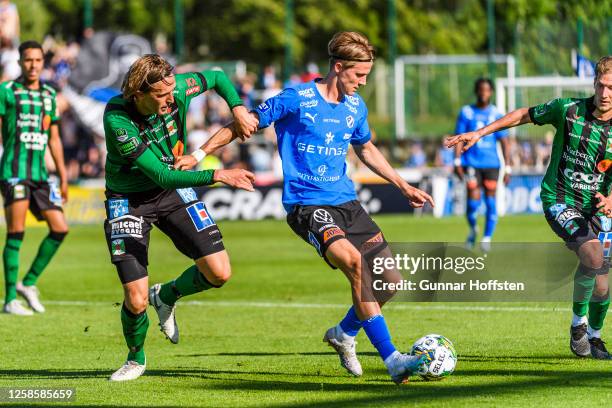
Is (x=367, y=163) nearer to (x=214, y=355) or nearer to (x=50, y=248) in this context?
(x=214, y=355)

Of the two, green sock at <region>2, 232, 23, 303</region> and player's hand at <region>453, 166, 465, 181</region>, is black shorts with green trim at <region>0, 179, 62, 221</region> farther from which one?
player's hand at <region>453, 166, 465, 181</region>

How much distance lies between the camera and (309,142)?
26.5 ft

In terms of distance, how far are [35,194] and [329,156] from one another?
5.11 meters

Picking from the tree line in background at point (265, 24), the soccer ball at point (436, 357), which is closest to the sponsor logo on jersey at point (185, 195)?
the soccer ball at point (436, 357)

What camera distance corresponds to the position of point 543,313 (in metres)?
11.4

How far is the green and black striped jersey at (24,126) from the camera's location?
12070mm

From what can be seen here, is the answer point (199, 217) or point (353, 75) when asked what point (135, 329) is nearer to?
point (199, 217)

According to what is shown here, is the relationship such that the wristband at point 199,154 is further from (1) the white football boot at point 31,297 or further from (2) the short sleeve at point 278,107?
(1) the white football boot at point 31,297

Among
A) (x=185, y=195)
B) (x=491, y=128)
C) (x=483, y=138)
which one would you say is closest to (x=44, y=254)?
(x=185, y=195)

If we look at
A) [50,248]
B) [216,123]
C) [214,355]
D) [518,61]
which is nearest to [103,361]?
[214,355]

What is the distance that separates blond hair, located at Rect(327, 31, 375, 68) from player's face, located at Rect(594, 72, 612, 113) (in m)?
1.62

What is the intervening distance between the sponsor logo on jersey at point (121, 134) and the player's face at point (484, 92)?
10.8 m

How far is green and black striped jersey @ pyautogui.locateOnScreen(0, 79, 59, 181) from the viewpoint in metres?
12.1

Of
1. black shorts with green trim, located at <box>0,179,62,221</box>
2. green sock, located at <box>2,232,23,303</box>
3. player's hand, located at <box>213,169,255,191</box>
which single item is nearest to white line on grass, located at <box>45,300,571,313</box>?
green sock, located at <box>2,232,23,303</box>
